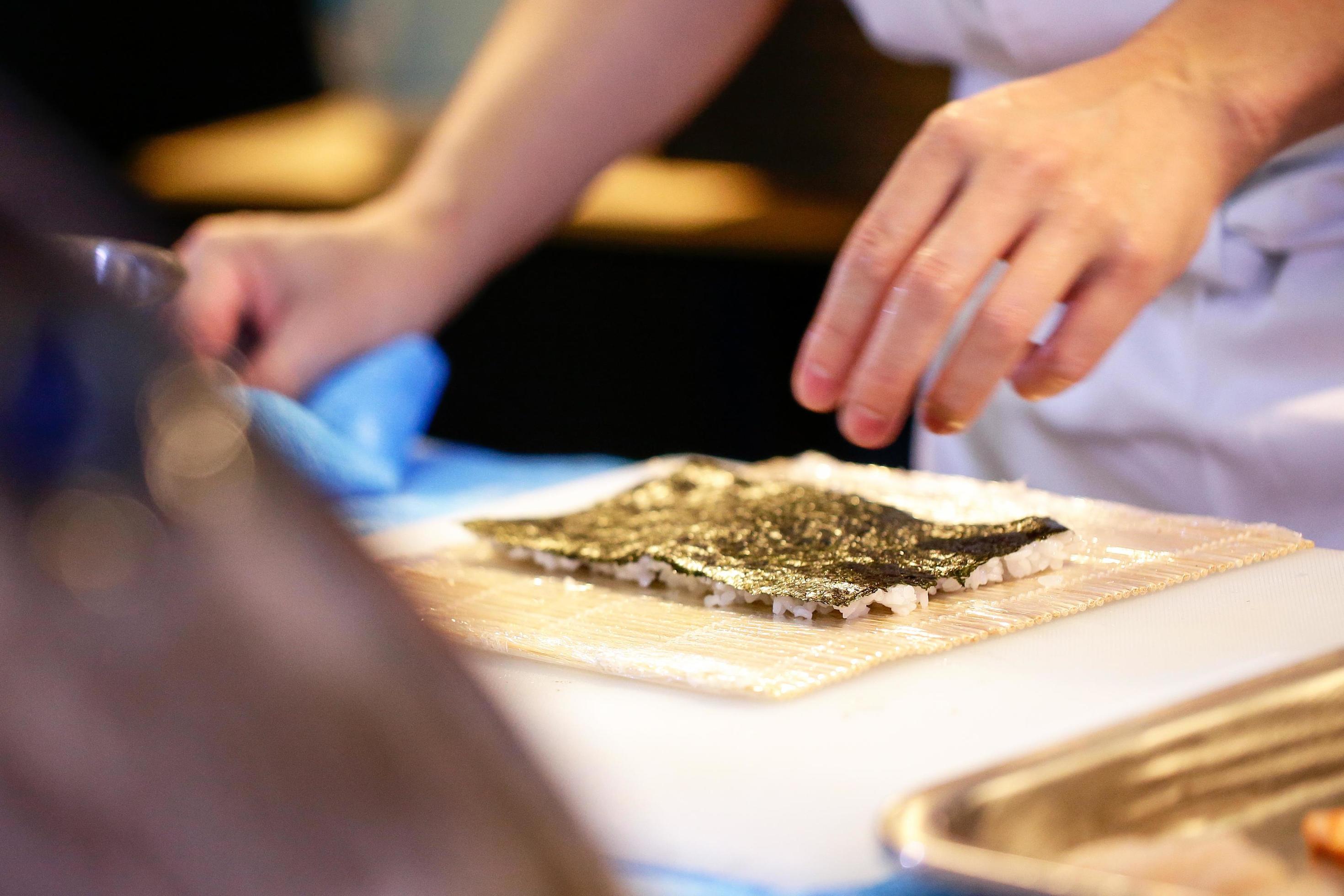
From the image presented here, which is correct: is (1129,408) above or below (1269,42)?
below

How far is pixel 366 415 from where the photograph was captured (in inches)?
53.8

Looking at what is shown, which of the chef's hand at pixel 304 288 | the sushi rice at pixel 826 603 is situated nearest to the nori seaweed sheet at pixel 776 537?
the sushi rice at pixel 826 603

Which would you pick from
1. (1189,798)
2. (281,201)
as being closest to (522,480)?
(1189,798)

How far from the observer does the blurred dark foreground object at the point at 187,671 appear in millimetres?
204

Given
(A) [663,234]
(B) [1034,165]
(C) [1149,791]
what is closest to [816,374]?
(B) [1034,165]

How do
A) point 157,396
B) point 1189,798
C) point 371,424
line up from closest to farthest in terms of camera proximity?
point 157,396 → point 1189,798 → point 371,424

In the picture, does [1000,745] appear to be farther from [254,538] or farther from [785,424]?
[785,424]

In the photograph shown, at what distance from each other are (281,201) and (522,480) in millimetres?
2480

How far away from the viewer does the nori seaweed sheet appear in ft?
3.00

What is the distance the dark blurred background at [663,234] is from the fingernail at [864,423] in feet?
6.87

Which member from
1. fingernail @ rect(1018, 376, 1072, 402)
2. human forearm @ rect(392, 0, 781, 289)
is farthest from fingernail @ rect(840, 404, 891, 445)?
human forearm @ rect(392, 0, 781, 289)

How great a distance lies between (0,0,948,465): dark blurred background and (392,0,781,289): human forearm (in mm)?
1259

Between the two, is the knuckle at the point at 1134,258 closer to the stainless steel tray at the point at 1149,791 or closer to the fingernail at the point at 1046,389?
the fingernail at the point at 1046,389

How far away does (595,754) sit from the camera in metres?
0.70
